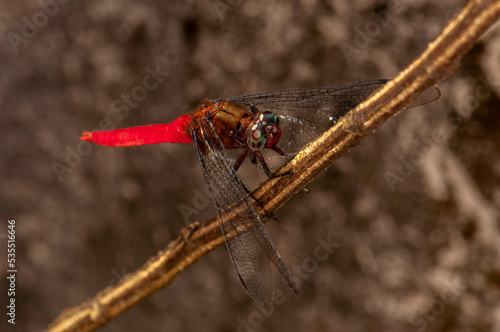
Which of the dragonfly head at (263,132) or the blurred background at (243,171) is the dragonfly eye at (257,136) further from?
the blurred background at (243,171)

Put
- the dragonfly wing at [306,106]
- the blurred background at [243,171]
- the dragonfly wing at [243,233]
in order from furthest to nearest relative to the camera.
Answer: the blurred background at [243,171]
the dragonfly wing at [306,106]
the dragonfly wing at [243,233]

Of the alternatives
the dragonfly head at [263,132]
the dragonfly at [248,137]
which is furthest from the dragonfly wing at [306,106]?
the dragonfly head at [263,132]

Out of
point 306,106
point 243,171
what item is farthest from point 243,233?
point 243,171

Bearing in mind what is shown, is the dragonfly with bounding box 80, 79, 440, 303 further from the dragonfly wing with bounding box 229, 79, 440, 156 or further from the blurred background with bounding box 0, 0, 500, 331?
the blurred background with bounding box 0, 0, 500, 331

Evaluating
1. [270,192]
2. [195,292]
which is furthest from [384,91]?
[195,292]

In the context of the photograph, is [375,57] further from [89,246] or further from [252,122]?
[89,246]

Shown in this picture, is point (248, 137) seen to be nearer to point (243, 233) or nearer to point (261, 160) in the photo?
point (261, 160)

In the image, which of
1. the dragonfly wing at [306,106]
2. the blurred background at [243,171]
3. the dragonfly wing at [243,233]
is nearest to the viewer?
the dragonfly wing at [243,233]
